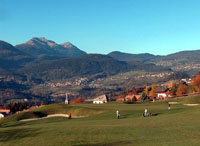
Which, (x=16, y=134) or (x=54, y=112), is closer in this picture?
(x=16, y=134)

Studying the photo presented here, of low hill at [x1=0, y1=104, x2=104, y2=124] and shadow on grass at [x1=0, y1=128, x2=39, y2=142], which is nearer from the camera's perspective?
shadow on grass at [x1=0, y1=128, x2=39, y2=142]

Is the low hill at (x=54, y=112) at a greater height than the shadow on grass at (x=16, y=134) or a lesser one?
greater

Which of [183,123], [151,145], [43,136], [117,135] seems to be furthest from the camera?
[183,123]

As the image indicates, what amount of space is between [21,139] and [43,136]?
257 centimetres

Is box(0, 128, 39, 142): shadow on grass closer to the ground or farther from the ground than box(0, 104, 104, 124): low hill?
closer to the ground

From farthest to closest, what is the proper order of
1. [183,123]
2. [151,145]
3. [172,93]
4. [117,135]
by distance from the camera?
[172,93], [183,123], [117,135], [151,145]

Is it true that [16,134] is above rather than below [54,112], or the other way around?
below

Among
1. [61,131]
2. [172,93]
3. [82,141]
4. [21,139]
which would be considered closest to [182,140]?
[82,141]

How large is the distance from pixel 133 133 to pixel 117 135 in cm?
189

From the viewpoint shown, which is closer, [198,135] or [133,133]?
[198,135]

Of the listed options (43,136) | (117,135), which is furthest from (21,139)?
(117,135)

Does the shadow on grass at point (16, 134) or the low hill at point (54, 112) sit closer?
the shadow on grass at point (16, 134)

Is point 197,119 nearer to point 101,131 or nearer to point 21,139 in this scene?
point 101,131

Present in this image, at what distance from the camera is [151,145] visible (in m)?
26.5
